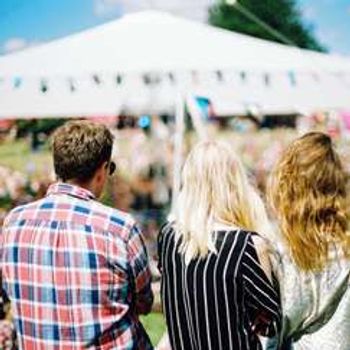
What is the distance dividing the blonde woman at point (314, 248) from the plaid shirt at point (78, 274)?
41cm

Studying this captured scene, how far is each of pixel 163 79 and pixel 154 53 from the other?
280mm

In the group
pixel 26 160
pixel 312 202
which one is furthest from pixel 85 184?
pixel 26 160

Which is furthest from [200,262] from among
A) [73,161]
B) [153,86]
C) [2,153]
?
[2,153]

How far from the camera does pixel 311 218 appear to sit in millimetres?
2365

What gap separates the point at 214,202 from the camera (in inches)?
92.3

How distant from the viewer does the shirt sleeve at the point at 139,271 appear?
228 centimetres

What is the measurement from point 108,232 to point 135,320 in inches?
10.8

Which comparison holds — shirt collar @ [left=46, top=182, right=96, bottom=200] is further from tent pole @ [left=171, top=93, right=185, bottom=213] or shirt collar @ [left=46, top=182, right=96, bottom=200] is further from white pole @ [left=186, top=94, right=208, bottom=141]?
white pole @ [left=186, top=94, right=208, bottom=141]

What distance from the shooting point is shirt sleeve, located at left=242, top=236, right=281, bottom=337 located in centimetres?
227

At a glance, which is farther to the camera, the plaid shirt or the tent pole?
the tent pole

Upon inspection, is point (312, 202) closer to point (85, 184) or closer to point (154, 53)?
point (85, 184)

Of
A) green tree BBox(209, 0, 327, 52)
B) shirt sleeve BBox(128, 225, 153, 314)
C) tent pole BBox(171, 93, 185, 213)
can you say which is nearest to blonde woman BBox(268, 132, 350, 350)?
shirt sleeve BBox(128, 225, 153, 314)

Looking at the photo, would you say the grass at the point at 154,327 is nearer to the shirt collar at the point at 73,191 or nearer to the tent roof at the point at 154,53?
the tent roof at the point at 154,53

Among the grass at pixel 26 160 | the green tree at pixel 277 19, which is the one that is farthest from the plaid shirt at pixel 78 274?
the green tree at pixel 277 19
